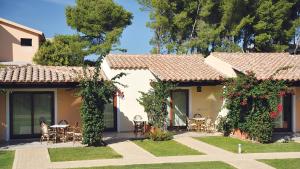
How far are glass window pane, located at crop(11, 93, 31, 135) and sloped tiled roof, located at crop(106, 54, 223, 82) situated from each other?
4890 mm

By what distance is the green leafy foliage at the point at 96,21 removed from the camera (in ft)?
127

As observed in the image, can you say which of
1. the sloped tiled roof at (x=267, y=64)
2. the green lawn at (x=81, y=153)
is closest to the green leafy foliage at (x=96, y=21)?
the sloped tiled roof at (x=267, y=64)

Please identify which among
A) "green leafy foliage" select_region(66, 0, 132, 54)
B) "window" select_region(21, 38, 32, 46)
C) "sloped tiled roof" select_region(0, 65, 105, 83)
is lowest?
"sloped tiled roof" select_region(0, 65, 105, 83)

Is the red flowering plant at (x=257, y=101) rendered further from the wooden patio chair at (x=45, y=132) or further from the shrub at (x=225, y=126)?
the wooden patio chair at (x=45, y=132)

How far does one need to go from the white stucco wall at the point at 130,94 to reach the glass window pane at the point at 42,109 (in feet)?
12.4

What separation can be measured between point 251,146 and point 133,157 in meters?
5.14

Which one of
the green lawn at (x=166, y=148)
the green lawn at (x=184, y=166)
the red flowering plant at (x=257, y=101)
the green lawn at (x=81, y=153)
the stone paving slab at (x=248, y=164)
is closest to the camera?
the green lawn at (x=184, y=166)

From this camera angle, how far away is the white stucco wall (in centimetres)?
2367

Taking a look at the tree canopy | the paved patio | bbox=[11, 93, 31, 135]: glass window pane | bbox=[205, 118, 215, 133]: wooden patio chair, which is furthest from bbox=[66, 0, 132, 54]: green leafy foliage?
the paved patio

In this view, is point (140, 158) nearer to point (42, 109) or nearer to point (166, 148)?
point (166, 148)

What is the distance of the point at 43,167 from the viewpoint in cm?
1459

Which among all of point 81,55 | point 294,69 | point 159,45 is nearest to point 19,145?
point 294,69

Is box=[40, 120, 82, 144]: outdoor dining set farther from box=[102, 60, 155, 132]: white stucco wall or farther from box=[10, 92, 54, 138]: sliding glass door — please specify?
box=[102, 60, 155, 132]: white stucco wall

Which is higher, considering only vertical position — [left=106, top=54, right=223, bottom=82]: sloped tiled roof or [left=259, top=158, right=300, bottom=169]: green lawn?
[left=106, top=54, right=223, bottom=82]: sloped tiled roof
